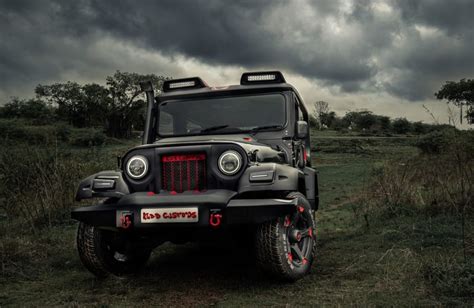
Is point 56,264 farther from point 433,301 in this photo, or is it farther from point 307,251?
point 433,301

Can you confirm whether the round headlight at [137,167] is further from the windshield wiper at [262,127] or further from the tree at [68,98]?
the tree at [68,98]

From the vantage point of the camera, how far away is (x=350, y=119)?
262 feet

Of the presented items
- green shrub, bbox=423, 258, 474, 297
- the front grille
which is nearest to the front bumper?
the front grille

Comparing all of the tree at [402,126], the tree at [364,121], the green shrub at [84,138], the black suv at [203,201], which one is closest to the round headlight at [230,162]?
the black suv at [203,201]

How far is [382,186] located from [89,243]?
5.67m

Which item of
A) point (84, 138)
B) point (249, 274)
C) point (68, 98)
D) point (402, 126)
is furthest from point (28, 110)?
point (249, 274)

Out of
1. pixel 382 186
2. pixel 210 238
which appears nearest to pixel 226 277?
pixel 210 238

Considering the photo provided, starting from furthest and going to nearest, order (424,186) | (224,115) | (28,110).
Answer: (28,110)
(424,186)
(224,115)

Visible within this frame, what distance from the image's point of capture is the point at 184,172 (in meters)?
4.61

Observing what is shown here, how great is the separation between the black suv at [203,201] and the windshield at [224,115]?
67mm

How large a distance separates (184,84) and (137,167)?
189 cm

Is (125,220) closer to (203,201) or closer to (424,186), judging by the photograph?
(203,201)

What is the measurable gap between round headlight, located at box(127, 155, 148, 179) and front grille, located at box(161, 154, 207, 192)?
Answer: 0.61 ft

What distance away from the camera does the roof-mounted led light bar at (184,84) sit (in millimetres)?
6215
